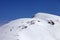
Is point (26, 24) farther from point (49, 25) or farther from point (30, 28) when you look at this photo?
point (49, 25)

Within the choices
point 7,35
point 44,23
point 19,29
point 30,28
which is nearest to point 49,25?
point 44,23

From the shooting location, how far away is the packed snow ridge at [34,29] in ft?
44.0

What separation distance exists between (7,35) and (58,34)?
4.18m

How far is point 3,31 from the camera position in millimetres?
14062

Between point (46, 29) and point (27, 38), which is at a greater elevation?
point (46, 29)

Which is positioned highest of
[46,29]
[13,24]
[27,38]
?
[13,24]

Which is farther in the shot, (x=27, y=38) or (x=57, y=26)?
(x=57, y=26)

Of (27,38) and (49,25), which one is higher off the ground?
(49,25)

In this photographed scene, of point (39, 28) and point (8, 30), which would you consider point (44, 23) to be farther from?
point (8, 30)

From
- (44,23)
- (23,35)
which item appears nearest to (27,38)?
(23,35)

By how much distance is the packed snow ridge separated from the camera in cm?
1341

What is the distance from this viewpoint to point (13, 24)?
1492 centimetres

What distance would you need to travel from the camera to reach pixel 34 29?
14.3m

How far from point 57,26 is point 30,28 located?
239cm
